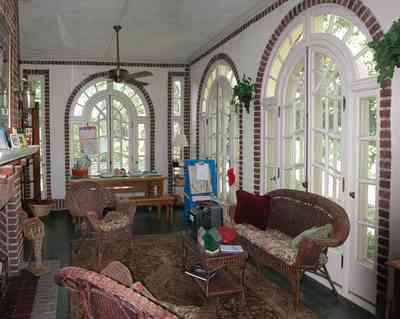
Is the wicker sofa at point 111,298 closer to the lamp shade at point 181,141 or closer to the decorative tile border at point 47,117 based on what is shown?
the lamp shade at point 181,141

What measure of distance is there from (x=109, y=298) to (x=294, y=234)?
3008 millimetres

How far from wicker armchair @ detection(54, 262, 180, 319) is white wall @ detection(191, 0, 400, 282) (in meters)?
2.36

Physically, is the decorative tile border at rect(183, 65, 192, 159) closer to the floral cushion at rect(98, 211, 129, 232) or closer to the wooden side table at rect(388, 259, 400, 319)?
the floral cushion at rect(98, 211, 129, 232)

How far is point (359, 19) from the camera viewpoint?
3854mm

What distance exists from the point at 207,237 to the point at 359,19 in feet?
8.02

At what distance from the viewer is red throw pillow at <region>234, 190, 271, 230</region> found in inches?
197

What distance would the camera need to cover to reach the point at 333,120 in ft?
14.4

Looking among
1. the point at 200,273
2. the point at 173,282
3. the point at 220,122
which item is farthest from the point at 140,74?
the point at 200,273

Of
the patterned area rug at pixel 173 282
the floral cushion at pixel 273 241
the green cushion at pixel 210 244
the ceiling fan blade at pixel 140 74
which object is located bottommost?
the patterned area rug at pixel 173 282

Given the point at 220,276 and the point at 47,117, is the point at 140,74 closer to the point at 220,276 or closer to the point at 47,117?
the point at 47,117

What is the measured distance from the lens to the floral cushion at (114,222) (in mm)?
5500

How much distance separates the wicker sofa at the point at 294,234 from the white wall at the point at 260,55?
516 mm

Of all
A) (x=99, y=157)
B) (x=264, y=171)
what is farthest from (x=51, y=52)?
(x=264, y=171)

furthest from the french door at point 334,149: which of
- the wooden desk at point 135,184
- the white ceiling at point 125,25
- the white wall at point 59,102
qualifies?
the white wall at point 59,102
